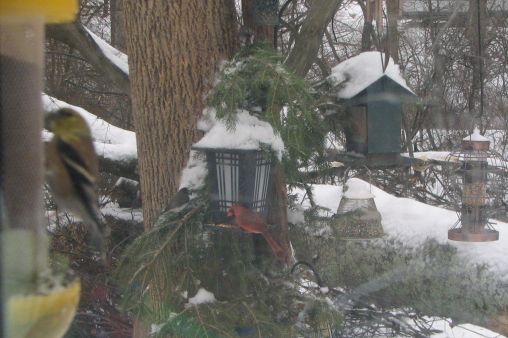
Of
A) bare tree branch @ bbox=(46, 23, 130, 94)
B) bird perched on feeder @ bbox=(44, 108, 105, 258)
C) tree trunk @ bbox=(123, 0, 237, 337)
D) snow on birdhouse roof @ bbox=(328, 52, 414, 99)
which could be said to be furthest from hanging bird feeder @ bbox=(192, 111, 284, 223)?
bird perched on feeder @ bbox=(44, 108, 105, 258)

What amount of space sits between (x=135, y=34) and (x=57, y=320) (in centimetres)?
264

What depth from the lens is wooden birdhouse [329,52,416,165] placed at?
162 inches

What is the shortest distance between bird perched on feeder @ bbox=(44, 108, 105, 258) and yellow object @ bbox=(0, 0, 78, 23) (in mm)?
198

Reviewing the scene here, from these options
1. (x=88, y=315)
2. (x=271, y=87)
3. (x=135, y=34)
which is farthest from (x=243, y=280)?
(x=88, y=315)

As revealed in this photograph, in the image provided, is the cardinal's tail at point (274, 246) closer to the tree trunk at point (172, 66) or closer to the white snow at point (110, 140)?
the tree trunk at point (172, 66)

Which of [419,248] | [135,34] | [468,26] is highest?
[468,26]

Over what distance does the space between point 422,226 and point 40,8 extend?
486 centimetres

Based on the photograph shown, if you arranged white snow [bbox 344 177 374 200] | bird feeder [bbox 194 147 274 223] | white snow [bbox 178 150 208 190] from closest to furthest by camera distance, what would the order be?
bird feeder [bbox 194 147 274 223] → white snow [bbox 178 150 208 190] → white snow [bbox 344 177 374 200]

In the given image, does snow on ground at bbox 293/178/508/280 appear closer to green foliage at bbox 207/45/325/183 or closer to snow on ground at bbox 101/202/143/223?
snow on ground at bbox 101/202/143/223

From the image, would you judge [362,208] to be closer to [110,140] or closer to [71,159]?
[110,140]

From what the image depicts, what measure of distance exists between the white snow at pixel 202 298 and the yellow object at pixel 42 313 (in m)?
1.78

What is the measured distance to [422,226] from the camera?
548cm

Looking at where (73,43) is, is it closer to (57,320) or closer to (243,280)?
(243,280)

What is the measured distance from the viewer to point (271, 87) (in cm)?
268
